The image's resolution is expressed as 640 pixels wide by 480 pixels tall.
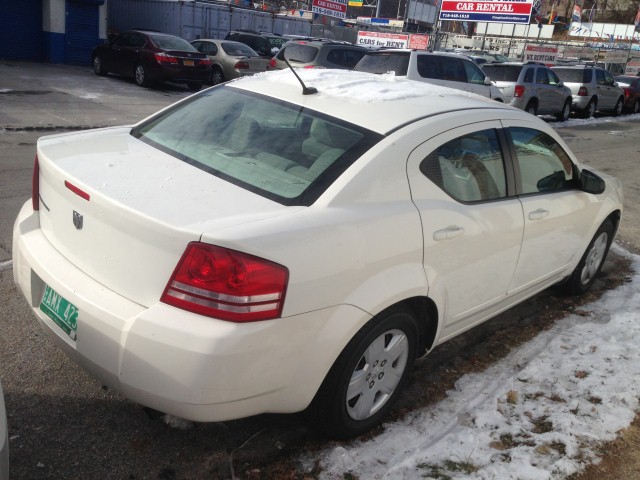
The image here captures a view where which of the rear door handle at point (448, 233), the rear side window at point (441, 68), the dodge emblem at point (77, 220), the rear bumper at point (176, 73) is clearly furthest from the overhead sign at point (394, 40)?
the dodge emblem at point (77, 220)

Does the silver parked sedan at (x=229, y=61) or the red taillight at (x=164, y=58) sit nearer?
the red taillight at (x=164, y=58)

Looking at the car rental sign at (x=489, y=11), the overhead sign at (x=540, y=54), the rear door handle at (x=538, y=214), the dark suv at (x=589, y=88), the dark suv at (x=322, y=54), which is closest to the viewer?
the rear door handle at (x=538, y=214)

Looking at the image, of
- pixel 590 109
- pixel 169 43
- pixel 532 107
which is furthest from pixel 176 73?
pixel 590 109

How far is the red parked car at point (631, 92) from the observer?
24.1 m

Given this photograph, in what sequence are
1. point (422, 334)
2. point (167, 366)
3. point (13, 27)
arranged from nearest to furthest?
point (167, 366)
point (422, 334)
point (13, 27)

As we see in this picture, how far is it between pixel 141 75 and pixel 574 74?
14144mm

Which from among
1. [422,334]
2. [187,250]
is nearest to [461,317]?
[422,334]

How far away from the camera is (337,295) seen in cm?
251

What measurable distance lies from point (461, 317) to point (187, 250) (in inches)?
68.2

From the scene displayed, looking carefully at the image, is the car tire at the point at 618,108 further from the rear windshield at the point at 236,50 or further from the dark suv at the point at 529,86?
the rear windshield at the point at 236,50

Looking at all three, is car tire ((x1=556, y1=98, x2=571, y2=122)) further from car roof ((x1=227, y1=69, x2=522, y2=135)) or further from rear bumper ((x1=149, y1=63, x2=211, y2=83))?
car roof ((x1=227, y1=69, x2=522, y2=135))

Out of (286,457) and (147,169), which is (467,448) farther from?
(147,169)

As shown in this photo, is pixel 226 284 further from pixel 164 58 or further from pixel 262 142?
pixel 164 58

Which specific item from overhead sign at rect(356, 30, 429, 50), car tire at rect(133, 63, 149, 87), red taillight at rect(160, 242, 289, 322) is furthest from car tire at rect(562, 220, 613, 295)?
overhead sign at rect(356, 30, 429, 50)
